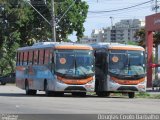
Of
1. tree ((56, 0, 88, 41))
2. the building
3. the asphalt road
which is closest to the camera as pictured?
the asphalt road

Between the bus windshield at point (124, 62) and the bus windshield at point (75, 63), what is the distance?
50.2 inches

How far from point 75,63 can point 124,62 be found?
9.86 ft

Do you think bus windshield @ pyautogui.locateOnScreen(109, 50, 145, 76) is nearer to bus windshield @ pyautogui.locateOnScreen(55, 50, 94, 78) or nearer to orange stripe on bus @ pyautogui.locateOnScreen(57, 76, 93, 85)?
bus windshield @ pyautogui.locateOnScreen(55, 50, 94, 78)

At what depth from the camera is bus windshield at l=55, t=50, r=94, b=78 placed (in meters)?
33.0

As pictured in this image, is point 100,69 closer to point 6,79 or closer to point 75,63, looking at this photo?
point 75,63

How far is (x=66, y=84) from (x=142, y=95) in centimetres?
655

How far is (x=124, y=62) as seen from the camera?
33.7 m

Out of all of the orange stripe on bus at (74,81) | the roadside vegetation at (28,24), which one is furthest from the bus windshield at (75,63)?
the roadside vegetation at (28,24)

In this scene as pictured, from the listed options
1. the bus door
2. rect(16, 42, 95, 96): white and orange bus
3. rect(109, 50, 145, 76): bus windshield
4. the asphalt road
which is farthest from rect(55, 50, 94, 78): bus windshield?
the asphalt road

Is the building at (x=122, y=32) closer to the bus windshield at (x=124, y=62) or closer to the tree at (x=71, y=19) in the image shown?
the tree at (x=71, y=19)

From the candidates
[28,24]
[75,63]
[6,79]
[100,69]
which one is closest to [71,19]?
[28,24]

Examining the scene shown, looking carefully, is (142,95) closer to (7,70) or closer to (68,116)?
(68,116)

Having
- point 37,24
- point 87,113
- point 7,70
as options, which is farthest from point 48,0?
point 87,113

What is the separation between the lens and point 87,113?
20188 mm
